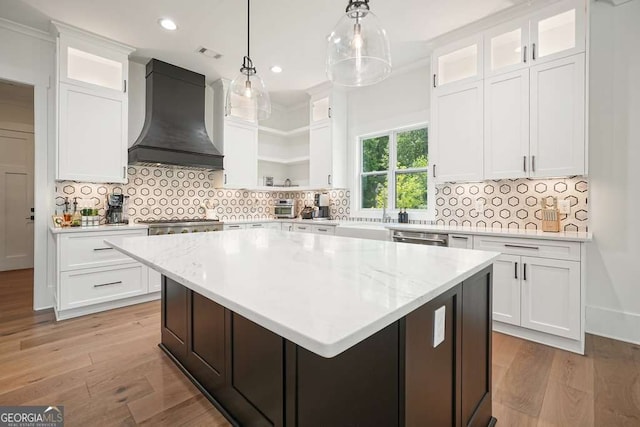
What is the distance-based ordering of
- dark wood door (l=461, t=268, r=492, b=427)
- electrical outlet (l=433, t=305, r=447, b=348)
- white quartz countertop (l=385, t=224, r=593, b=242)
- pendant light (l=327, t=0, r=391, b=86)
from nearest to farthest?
electrical outlet (l=433, t=305, r=447, b=348), dark wood door (l=461, t=268, r=492, b=427), pendant light (l=327, t=0, r=391, b=86), white quartz countertop (l=385, t=224, r=593, b=242)

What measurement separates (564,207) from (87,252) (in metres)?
4.78

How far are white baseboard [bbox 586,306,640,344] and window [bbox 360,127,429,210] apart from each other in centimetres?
198

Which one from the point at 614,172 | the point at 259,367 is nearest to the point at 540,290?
the point at 614,172

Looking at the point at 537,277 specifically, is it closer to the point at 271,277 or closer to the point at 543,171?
the point at 543,171

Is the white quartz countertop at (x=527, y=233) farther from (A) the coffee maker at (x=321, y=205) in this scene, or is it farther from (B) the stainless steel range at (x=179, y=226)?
(B) the stainless steel range at (x=179, y=226)

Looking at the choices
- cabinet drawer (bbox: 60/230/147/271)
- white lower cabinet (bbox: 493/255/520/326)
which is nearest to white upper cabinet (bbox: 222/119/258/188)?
cabinet drawer (bbox: 60/230/147/271)

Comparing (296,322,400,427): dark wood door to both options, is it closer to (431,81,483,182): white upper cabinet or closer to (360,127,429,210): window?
(431,81,483,182): white upper cabinet

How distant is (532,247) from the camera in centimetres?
256

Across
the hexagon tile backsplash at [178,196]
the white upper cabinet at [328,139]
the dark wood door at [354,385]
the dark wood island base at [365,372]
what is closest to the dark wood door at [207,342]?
the dark wood island base at [365,372]

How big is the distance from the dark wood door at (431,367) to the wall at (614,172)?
2470 millimetres

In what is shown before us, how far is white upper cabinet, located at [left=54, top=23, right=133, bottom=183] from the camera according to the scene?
315 centimetres

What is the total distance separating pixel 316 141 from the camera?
486 centimetres

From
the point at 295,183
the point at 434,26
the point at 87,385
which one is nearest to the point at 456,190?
the point at 434,26

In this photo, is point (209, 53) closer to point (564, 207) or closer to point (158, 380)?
point (158, 380)
